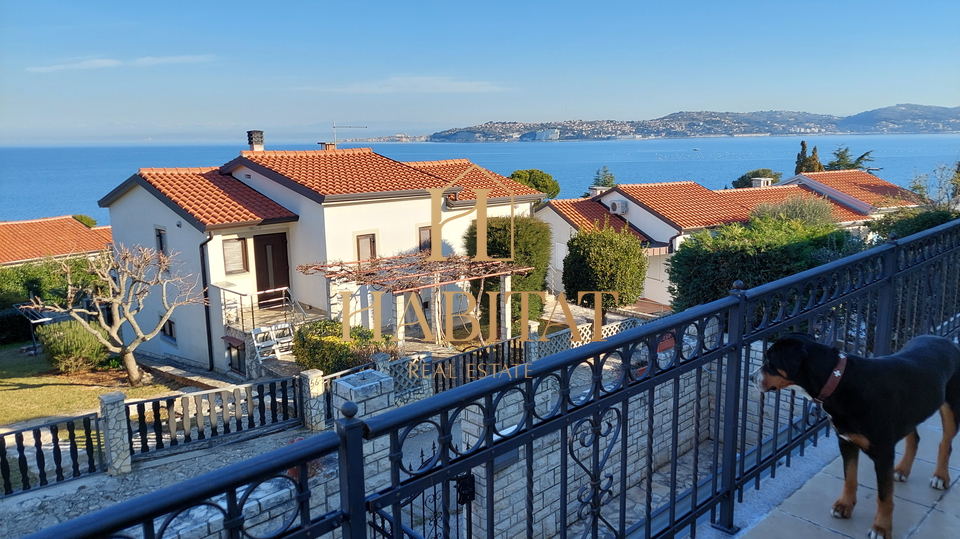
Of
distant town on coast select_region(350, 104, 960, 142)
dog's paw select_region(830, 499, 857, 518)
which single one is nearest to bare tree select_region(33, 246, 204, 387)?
dog's paw select_region(830, 499, 857, 518)

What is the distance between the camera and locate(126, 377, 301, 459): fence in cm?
935

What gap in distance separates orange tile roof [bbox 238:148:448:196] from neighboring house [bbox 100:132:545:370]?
0.12 feet

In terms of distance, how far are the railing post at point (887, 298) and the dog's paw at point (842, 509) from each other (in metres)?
1.40

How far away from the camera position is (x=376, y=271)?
536 inches

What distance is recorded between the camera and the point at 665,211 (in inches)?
857

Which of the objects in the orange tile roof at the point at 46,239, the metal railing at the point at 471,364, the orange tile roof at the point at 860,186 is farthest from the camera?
the orange tile roof at the point at 860,186

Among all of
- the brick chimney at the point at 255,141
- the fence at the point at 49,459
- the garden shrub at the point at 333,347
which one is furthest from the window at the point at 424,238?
the fence at the point at 49,459

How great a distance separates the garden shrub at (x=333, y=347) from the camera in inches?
457

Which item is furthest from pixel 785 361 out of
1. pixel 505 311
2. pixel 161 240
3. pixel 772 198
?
pixel 772 198

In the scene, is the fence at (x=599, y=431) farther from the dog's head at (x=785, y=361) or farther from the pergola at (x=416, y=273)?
the pergola at (x=416, y=273)

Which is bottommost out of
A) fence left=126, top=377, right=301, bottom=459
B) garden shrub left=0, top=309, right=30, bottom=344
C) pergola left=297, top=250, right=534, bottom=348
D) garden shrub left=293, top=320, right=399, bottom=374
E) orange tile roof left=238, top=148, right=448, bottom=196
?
garden shrub left=0, top=309, right=30, bottom=344

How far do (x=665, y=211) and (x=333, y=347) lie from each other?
1410 centimetres

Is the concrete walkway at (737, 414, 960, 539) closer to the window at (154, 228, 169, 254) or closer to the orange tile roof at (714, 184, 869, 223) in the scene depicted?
the window at (154, 228, 169, 254)

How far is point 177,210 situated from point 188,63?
305 ft
